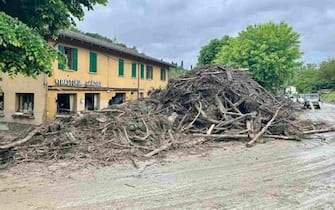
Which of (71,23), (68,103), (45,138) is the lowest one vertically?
(45,138)

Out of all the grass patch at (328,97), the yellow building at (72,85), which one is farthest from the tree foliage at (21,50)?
the grass patch at (328,97)

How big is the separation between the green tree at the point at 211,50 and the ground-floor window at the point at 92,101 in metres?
36.1

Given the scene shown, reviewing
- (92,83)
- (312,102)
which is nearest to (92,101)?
(92,83)

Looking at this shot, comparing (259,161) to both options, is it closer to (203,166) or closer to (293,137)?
(203,166)

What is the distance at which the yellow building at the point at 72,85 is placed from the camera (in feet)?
66.9

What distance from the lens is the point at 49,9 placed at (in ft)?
28.1

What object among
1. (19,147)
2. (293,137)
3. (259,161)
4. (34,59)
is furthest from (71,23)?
(293,137)

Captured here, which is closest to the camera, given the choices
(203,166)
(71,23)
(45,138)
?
(71,23)

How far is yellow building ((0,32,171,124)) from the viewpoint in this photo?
66.9 feet

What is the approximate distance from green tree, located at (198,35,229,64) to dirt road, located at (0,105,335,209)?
157 ft

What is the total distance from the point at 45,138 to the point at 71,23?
16.0 ft

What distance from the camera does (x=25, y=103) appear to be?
21562 mm

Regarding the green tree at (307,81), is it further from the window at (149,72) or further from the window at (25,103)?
the window at (25,103)

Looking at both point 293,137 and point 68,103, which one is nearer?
point 293,137
